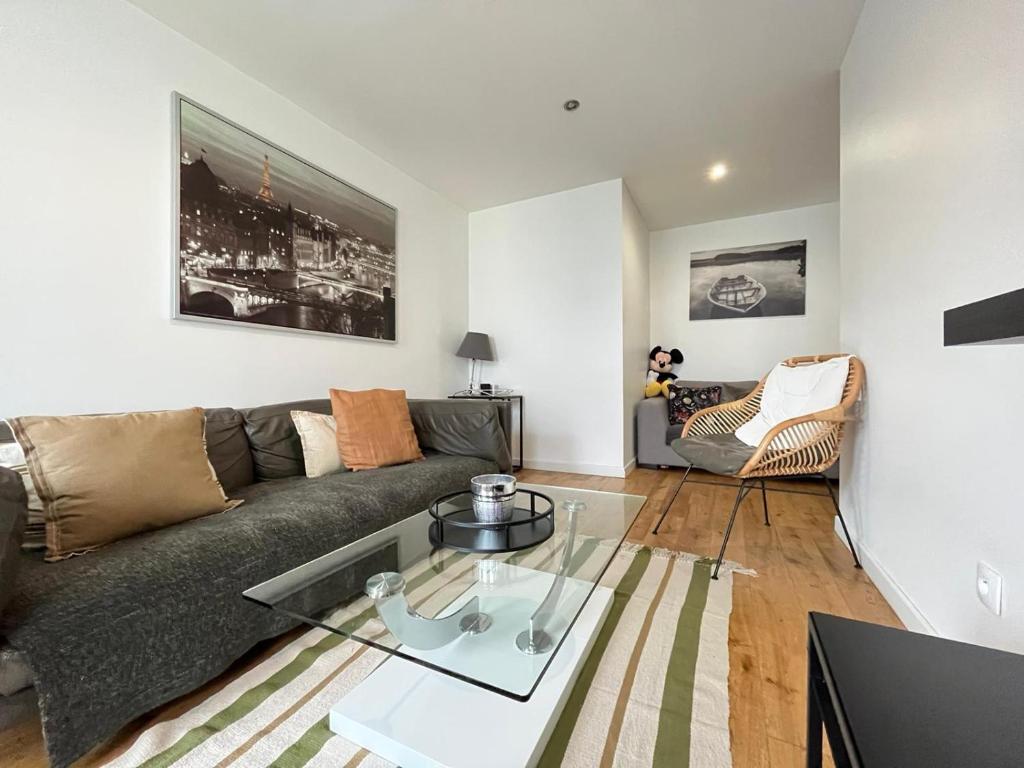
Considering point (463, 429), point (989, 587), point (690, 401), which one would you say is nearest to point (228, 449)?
point (463, 429)

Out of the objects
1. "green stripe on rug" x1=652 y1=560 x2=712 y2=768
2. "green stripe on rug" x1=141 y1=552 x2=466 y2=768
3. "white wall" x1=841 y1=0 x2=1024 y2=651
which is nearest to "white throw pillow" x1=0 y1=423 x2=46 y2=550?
"green stripe on rug" x1=141 y1=552 x2=466 y2=768

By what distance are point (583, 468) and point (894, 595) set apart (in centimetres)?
219

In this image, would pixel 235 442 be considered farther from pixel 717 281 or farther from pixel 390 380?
pixel 717 281

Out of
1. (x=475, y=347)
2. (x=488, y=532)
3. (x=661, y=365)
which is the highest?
(x=475, y=347)

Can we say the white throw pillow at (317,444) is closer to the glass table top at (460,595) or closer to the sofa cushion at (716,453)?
the glass table top at (460,595)

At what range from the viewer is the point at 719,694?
101 centimetres

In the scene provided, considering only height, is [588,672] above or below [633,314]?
below

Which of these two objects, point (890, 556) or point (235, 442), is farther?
point (235, 442)

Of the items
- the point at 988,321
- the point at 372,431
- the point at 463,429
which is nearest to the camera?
the point at 988,321

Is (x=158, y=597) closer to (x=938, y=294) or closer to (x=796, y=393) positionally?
(x=938, y=294)

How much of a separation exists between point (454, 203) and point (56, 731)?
3744mm

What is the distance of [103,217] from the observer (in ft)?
5.33

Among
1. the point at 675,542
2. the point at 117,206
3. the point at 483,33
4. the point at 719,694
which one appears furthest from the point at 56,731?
the point at 483,33

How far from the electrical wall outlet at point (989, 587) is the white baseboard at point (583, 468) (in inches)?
94.4
